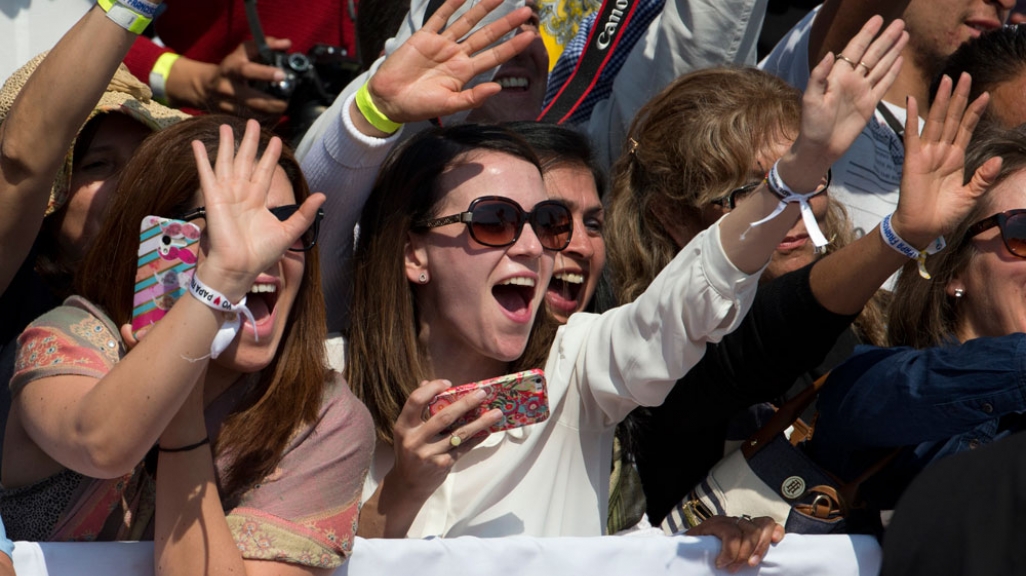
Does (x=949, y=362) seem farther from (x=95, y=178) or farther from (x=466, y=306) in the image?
(x=95, y=178)

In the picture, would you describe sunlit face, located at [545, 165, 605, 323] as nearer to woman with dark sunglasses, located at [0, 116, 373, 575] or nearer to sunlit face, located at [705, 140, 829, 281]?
sunlit face, located at [705, 140, 829, 281]

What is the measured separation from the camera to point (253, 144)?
2.22m

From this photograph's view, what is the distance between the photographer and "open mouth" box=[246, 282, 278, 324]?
2.38 meters

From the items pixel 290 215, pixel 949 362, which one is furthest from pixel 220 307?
pixel 949 362

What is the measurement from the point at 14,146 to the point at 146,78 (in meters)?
1.31

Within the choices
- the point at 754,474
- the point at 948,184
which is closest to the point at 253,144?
the point at 754,474

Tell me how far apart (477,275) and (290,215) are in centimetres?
63

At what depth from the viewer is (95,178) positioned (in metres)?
2.86

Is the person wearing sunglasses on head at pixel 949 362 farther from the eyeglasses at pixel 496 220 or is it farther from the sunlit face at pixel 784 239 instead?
the eyeglasses at pixel 496 220

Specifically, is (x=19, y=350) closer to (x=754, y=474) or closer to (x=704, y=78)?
(x=754, y=474)

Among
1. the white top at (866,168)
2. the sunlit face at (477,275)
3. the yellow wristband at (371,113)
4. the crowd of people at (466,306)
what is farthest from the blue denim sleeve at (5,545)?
the white top at (866,168)

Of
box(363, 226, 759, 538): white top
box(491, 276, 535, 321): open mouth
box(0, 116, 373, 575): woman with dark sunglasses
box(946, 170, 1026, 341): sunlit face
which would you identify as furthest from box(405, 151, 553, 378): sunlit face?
box(946, 170, 1026, 341): sunlit face

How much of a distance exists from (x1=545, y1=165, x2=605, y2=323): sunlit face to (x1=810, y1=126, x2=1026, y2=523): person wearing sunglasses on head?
0.77m

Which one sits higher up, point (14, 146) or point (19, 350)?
point (14, 146)
